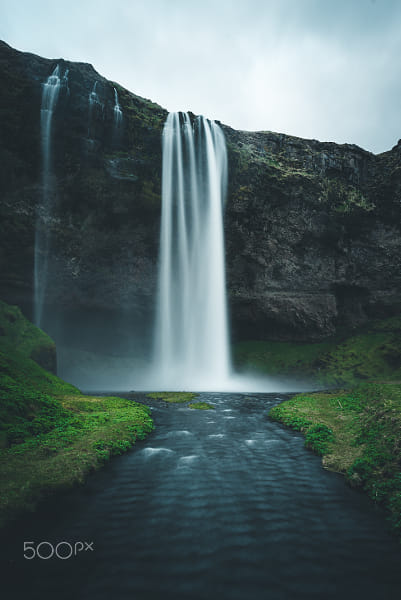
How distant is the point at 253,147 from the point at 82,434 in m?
44.5

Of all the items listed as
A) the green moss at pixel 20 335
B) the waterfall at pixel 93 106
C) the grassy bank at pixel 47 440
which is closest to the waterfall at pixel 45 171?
the waterfall at pixel 93 106

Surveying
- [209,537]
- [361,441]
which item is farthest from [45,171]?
[361,441]

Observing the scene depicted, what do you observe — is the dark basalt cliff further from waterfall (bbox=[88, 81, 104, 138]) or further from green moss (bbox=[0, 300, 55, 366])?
green moss (bbox=[0, 300, 55, 366])

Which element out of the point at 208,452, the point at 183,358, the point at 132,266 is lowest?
the point at 208,452

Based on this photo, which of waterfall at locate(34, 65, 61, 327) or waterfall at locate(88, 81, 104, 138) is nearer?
waterfall at locate(34, 65, 61, 327)

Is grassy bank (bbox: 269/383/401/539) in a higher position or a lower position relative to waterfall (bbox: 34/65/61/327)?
lower

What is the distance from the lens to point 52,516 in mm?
6164

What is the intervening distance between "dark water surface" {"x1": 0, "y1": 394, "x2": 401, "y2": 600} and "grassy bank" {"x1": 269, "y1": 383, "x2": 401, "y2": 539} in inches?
17.6

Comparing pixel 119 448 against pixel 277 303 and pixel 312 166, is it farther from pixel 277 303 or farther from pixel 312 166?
pixel 312 166

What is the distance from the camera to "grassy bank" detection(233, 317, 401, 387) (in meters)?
38.3

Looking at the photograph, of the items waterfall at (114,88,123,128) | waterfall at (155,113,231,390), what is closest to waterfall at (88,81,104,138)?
waterfall at (114,88,123,128)

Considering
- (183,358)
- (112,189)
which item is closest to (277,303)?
(183,358)

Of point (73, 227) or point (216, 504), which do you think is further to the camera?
point (73, 227)

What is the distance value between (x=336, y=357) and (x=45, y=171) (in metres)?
48.2
